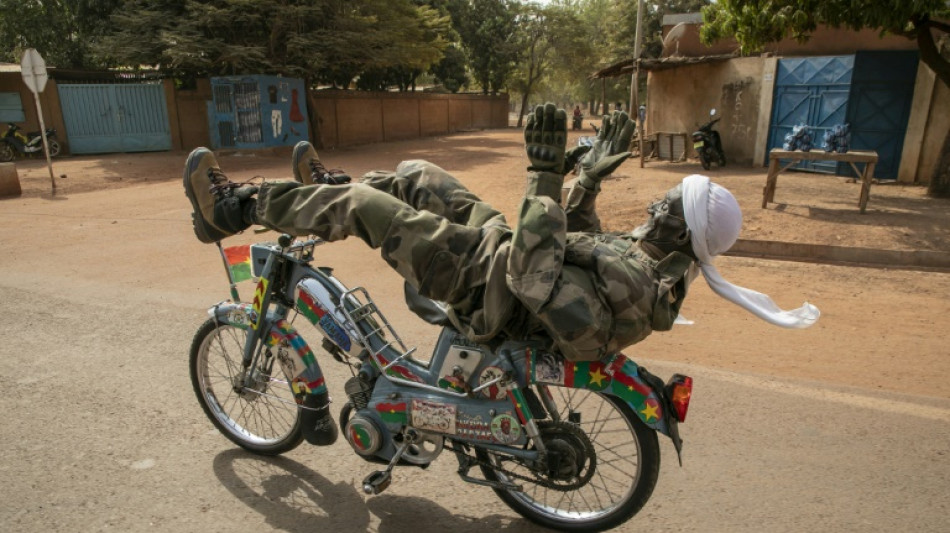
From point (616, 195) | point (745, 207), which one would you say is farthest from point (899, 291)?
point (616, 195)

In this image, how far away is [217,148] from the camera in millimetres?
19562

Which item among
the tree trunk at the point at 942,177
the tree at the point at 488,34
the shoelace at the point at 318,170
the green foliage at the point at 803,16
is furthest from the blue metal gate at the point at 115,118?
the tree trunk at the point at 942,177

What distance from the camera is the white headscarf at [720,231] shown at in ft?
6.95

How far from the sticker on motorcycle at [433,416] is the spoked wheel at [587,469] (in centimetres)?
21

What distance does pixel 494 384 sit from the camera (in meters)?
2.37

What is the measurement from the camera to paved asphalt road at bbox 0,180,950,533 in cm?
260

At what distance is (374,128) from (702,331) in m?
22.1

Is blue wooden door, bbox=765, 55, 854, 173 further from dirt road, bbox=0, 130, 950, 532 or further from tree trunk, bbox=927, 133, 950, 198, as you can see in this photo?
dirt road, bbox=0, 130, 950, 532

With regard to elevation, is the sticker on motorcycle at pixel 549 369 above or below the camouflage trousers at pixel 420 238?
below

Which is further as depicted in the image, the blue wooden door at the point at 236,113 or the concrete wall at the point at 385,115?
the concrete wall at the point at 385,115

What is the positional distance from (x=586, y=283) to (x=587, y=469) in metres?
0.77

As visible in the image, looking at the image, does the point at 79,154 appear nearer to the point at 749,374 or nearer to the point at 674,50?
the point at 674,50

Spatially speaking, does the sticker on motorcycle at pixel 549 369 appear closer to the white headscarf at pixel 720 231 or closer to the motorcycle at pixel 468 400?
the motorcycle at pixel 468 400

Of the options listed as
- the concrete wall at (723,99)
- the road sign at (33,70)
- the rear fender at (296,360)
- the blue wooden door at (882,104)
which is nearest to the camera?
the rear fender at (296,360)
